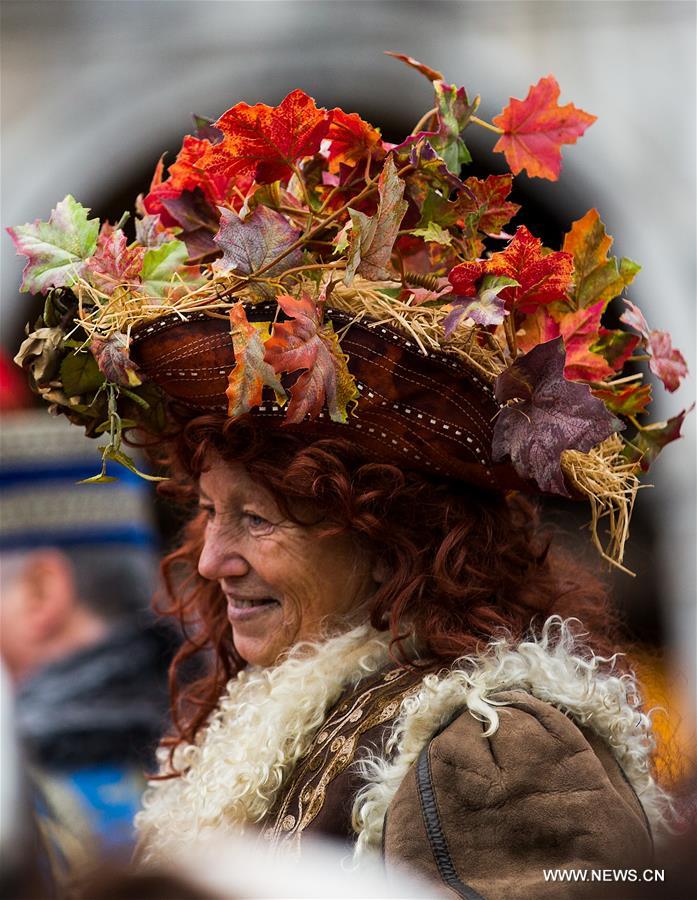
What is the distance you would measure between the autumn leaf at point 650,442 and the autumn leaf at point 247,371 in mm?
739

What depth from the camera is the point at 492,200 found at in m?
2.00

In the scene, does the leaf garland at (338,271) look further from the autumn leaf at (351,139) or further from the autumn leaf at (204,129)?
the autumn leaf at (204,129)

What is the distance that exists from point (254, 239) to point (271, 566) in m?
0.65

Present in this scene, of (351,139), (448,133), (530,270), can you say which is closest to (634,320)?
(530,270)

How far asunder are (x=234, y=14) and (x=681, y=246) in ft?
9.52

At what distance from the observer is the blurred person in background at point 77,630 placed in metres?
3.60

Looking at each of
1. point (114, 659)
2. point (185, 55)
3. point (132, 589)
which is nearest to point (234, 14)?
point (185, 55)

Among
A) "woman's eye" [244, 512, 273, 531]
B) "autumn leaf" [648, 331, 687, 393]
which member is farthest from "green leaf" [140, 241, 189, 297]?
"autumn leaf" [648, 331, 687, 393]

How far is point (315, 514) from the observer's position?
219 cm

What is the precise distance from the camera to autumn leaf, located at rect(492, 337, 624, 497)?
1850 millimetres

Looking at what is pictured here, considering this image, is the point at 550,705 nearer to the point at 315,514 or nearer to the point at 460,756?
the point at 460,756

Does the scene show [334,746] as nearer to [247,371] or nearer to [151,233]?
[247,371]

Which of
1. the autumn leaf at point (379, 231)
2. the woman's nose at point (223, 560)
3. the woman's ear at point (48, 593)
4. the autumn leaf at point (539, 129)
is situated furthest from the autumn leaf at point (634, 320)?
the woman's ear at point (48, 593)

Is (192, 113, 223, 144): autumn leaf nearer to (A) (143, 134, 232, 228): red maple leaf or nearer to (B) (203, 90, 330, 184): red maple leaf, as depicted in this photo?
(A) (143, 134, 232, 228): red maple leaf
